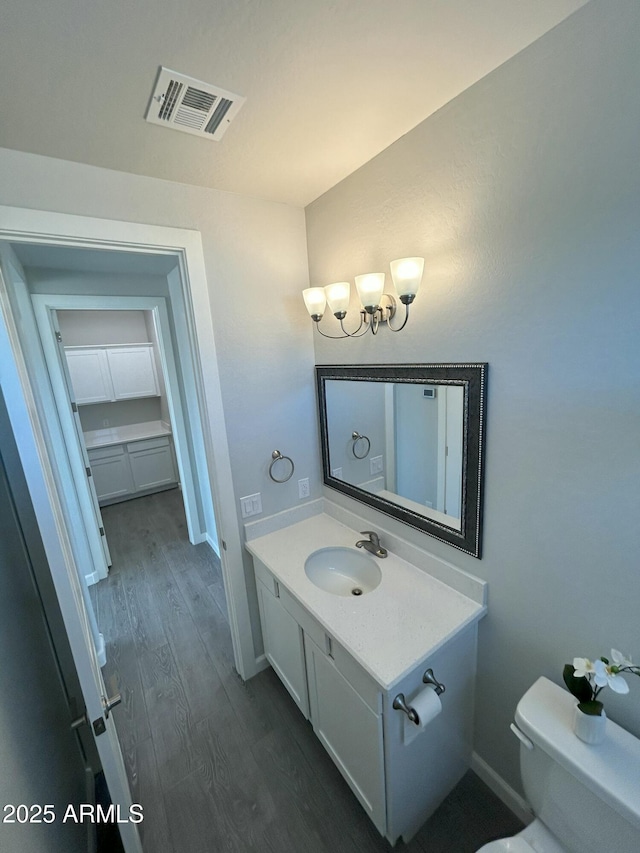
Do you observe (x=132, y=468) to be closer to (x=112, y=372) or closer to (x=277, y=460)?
(x=112, y=372)

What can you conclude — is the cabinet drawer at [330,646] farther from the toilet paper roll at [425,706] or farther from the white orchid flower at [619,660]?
the white orchid flower at [619,660]

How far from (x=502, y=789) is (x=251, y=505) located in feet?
5.31

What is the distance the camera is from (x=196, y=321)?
1.57m

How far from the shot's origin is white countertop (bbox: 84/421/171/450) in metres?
4.39

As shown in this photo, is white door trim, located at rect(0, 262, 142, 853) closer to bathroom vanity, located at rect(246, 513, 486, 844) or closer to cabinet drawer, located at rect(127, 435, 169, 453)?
bathroom vanity, located at rect(246, 513, 486, 844)

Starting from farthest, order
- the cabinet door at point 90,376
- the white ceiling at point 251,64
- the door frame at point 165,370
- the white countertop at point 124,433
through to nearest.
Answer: the white countertop at point 124,433 → the cabinet door at point 90,376 → the door frame at point 165,370 → the white ceiling at point 251,64

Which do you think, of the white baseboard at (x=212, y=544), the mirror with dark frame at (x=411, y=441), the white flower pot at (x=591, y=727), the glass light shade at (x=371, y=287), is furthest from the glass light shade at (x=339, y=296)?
the white baseboard at (x=212, y=544)

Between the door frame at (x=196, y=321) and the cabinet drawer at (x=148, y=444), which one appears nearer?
the door frame at (x=196, y=321)

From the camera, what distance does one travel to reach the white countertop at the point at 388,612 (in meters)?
1.11

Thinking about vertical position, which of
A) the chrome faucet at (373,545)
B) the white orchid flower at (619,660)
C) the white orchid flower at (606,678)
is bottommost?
the chrome faucet at (373,545)

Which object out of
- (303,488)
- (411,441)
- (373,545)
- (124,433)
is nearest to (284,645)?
(373,545)

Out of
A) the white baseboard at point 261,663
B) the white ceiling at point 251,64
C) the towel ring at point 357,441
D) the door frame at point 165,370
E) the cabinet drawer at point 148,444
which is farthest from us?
the cabinet drawer at point 148,444

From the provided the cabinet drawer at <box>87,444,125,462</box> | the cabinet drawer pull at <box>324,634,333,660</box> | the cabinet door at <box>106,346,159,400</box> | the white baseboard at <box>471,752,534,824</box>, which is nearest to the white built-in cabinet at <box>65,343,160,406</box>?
the cabinet door at <box>106,346,159,400</box>

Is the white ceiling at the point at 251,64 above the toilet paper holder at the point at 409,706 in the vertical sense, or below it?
above
